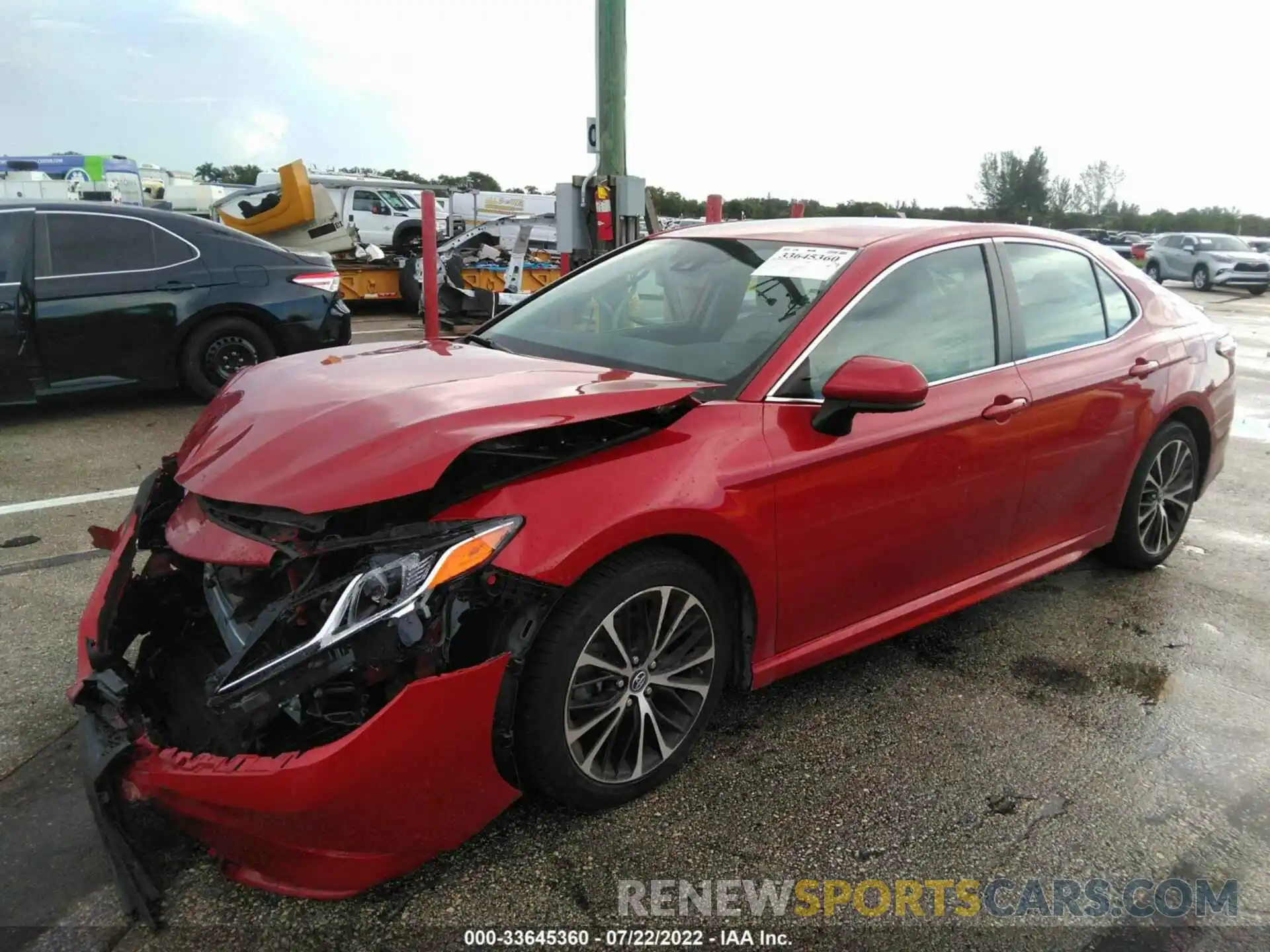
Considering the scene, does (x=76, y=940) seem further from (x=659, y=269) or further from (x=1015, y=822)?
(x=659, y=269)

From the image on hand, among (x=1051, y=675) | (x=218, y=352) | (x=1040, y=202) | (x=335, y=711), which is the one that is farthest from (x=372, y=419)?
(x=1040, y=202)

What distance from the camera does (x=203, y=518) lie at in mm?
2393

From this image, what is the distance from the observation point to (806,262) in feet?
10.1

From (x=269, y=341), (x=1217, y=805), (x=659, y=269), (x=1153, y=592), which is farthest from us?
(x=269, y=341)

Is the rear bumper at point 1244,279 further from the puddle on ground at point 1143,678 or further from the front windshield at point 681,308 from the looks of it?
the front windshield at point 681,308

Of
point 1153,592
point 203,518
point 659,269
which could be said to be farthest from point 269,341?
point 1153,592

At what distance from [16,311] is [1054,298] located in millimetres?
6262

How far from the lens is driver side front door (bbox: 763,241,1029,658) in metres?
Answer: 2.68

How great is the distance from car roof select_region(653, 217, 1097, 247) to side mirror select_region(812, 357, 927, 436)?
2.35ft

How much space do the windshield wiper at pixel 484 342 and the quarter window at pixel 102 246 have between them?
4.28m

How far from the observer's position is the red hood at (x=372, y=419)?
2.08 m

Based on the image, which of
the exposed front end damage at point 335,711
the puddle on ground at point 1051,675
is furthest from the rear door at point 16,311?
the puddle on ground at point 1051,675

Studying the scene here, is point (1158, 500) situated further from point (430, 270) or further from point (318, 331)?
point (430, 270)

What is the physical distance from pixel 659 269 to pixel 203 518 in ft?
6.07
